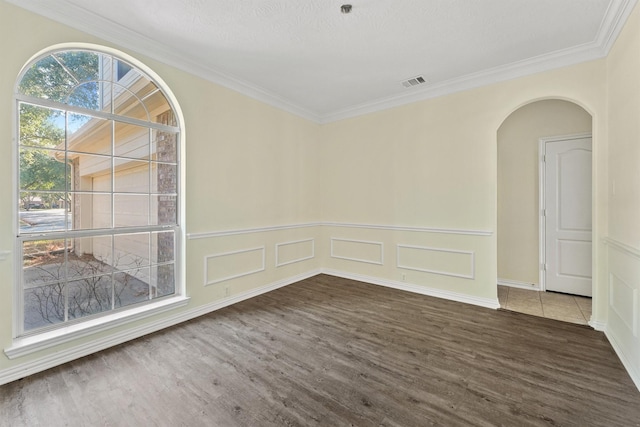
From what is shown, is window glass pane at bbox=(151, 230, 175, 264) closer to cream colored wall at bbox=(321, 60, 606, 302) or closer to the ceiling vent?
cream colored wall at bbox=(321, 60, 606, 302)

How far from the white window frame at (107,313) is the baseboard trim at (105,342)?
9cm

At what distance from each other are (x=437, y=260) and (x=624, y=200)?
1.93m

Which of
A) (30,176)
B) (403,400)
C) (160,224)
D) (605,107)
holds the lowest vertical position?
(403,400)

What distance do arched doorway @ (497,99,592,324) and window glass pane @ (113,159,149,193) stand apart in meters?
4.58

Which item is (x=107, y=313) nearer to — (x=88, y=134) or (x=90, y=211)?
(x=90, y=211)

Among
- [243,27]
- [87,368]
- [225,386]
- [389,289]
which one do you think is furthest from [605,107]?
[87,368]

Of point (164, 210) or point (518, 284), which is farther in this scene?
point (518, 284)

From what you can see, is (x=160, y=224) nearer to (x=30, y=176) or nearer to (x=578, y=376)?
(x=30, y=176)

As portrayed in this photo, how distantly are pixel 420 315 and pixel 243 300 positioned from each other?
2218mm

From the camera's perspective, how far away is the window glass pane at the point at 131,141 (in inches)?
107

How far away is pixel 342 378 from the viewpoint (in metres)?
2.04

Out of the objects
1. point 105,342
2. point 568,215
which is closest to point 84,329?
point 105,342

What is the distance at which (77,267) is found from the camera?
8.13 ft

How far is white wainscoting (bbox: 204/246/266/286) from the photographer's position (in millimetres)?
3330
